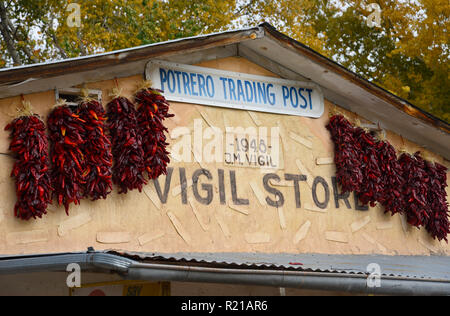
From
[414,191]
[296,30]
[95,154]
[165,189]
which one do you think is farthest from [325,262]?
[296,30]

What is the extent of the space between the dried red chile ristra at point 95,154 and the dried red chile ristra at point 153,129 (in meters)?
0.50

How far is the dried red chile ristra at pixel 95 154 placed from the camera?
273 inches

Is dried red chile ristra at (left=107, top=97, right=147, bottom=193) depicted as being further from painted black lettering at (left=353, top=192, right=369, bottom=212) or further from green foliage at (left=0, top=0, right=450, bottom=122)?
green foliage at (left=0, top=0, right=450, bottom=122)

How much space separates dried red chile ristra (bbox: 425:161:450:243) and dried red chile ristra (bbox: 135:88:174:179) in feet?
15.1

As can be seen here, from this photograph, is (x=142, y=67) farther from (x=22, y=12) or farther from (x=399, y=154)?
(x=22, y=12)

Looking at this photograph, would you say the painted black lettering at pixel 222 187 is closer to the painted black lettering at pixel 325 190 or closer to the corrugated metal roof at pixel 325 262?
the corrugated metal roof at pixel 325 262

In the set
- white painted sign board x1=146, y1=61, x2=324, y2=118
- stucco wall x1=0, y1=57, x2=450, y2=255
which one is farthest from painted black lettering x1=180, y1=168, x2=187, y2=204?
white painted sign board x1=146, y1=61, x2=324, y2=118

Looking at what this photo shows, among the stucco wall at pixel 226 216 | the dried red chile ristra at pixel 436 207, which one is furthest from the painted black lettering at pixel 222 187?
the dried red chile ristra at pixel 436 207

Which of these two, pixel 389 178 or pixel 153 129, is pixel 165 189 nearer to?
pixel 153 129

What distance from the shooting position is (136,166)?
7250 mm

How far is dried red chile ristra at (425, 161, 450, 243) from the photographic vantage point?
994 centimetres

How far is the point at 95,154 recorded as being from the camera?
6.99 meters

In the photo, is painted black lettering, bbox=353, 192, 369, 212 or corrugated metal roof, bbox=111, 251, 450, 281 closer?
corrugated metal roof, bbox=111, 251, 450, 281
